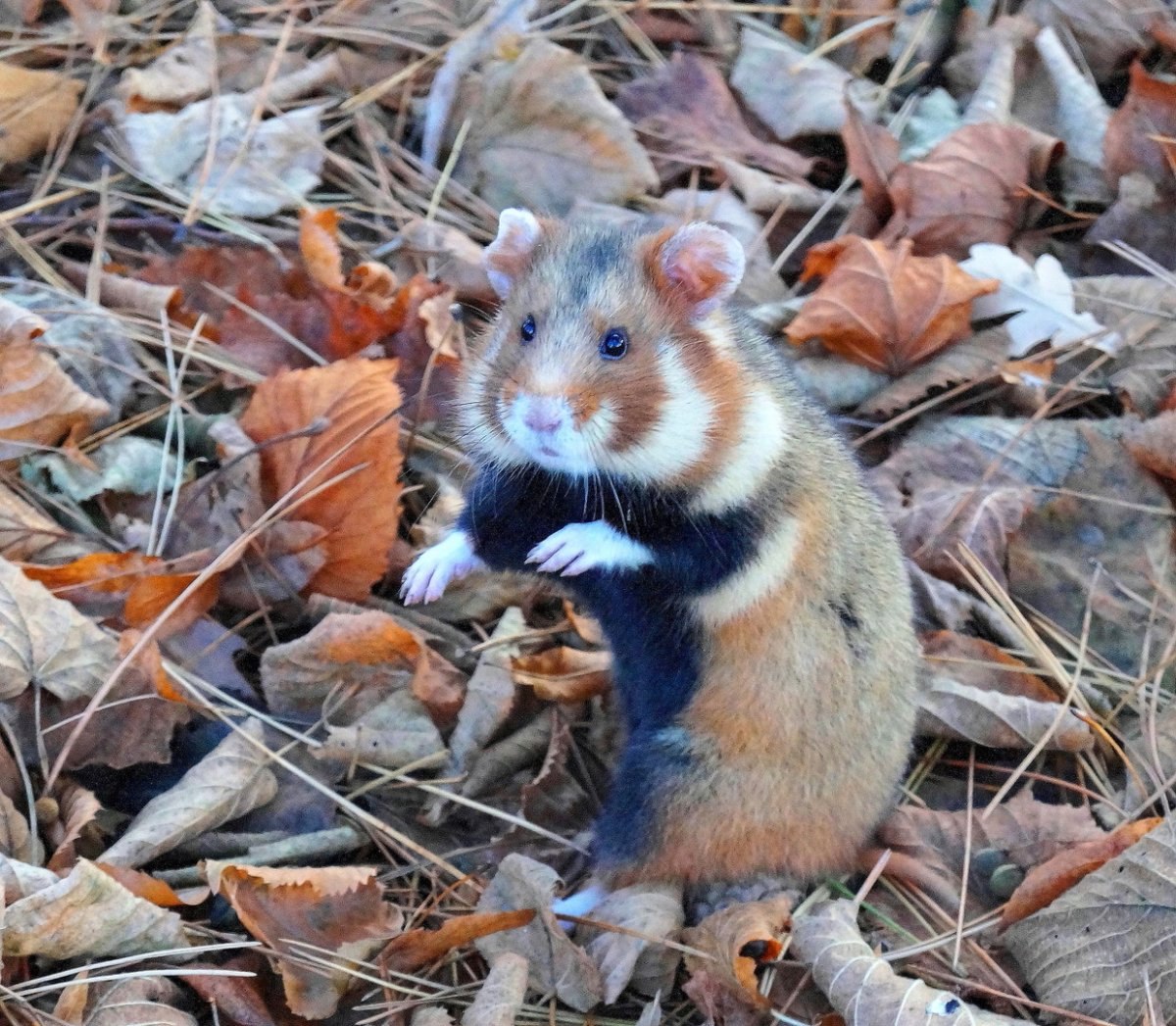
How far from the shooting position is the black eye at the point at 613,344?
115 inches

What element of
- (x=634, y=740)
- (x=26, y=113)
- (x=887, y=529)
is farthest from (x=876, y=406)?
(x=26, y=113)

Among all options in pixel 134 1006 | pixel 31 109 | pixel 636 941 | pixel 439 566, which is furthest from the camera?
pixel 31 109

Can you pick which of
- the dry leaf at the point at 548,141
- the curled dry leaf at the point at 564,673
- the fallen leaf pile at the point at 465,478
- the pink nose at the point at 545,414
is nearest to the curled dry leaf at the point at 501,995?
the fallen leaf pile at the point at 465,478

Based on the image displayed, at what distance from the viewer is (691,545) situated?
3.14 metres

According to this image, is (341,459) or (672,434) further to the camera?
(341,459)

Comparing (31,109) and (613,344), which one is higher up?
(613,344)

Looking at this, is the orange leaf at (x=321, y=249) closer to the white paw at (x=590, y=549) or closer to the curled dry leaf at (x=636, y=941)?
the white paw at (x=590, y=549)

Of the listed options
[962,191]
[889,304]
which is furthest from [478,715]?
[962,191]

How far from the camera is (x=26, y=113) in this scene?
15.4 feet

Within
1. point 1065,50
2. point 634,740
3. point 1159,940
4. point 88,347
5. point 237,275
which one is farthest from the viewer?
point 1065,50

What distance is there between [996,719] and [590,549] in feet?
4.51

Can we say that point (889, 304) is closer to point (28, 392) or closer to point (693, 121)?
point (693, 121)

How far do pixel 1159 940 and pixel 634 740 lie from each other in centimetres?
135

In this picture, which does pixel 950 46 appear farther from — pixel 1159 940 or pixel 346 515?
pixel 1159 940
